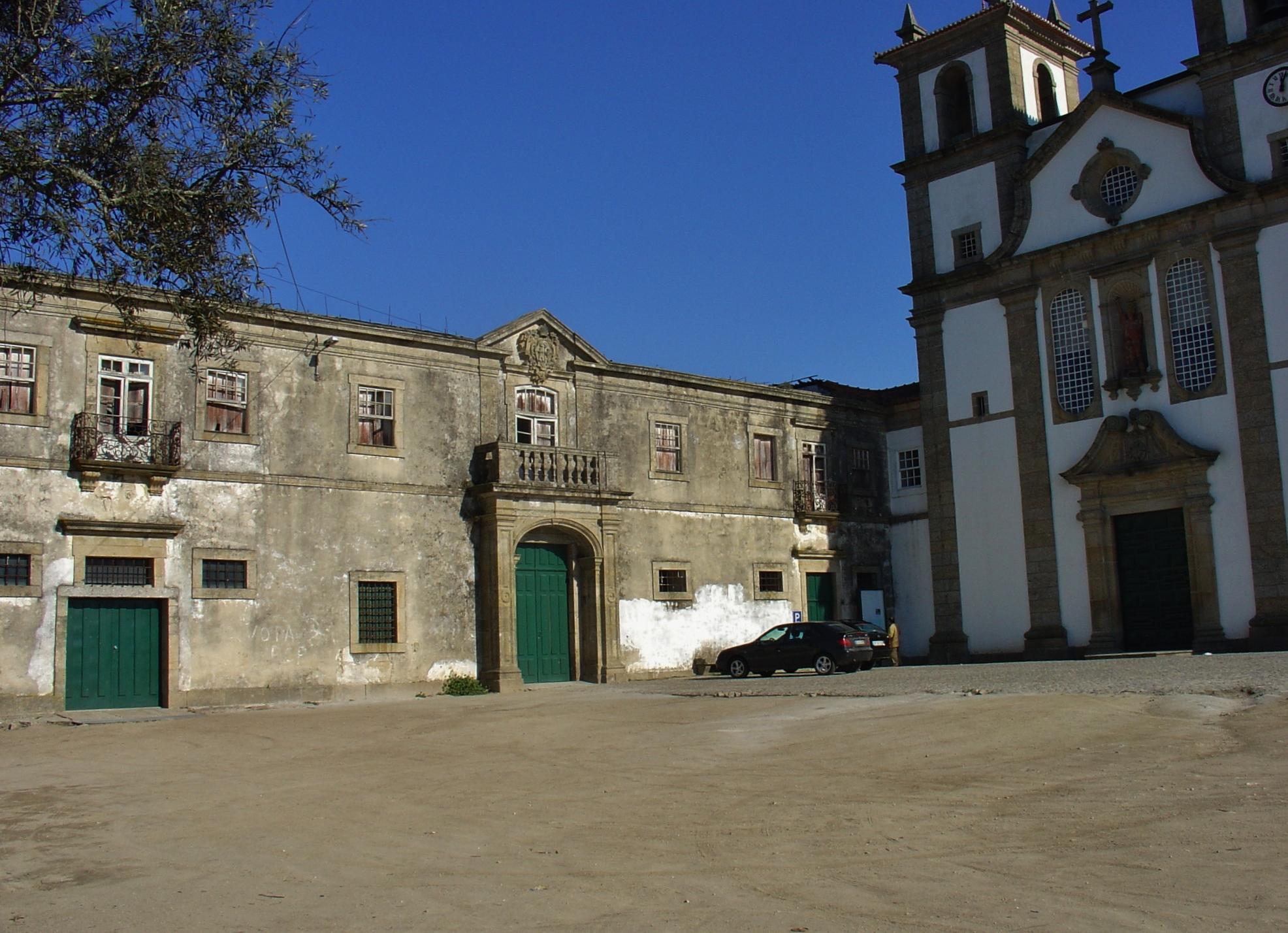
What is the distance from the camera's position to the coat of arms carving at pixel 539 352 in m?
27.5

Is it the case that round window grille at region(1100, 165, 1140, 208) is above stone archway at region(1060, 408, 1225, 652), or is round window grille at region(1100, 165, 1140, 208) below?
above

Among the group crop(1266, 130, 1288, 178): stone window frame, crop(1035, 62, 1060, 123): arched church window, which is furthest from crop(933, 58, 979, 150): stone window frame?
crop(1266, 130, 1288, 178): stone window frame

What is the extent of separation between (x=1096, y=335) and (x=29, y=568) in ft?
74.7

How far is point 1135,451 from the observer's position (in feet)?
93.1

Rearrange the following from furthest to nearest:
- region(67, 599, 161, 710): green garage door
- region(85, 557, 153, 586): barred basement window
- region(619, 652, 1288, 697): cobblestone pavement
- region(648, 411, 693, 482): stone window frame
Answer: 1. region(648, 411, 693, 482): stone window frame
2. region(85, 557, 153, 586): barred basement window
3. region(67, 599, 161, 710): green garage door
4. region(619, 652, 1288, 697): cobblestone pavement

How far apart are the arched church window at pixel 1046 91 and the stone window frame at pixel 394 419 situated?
19.0 m

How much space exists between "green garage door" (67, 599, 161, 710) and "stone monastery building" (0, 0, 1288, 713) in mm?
52

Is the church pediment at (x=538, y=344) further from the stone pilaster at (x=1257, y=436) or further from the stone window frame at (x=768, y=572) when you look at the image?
the stone pilaster at (x=1257, y=436)

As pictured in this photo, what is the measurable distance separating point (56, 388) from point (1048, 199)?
22.3 metres

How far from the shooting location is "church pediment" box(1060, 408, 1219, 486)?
90.1 ft

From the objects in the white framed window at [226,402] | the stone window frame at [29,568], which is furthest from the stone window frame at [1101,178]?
the stone window frame at [29,568]

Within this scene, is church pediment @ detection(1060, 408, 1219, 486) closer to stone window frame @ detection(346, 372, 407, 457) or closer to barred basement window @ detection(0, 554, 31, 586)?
stone window frame @ detection(346, 372, 407, 457)

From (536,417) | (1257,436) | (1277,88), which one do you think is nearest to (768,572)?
(536,417)

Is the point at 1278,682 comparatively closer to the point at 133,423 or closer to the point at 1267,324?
the point at 1267,324
